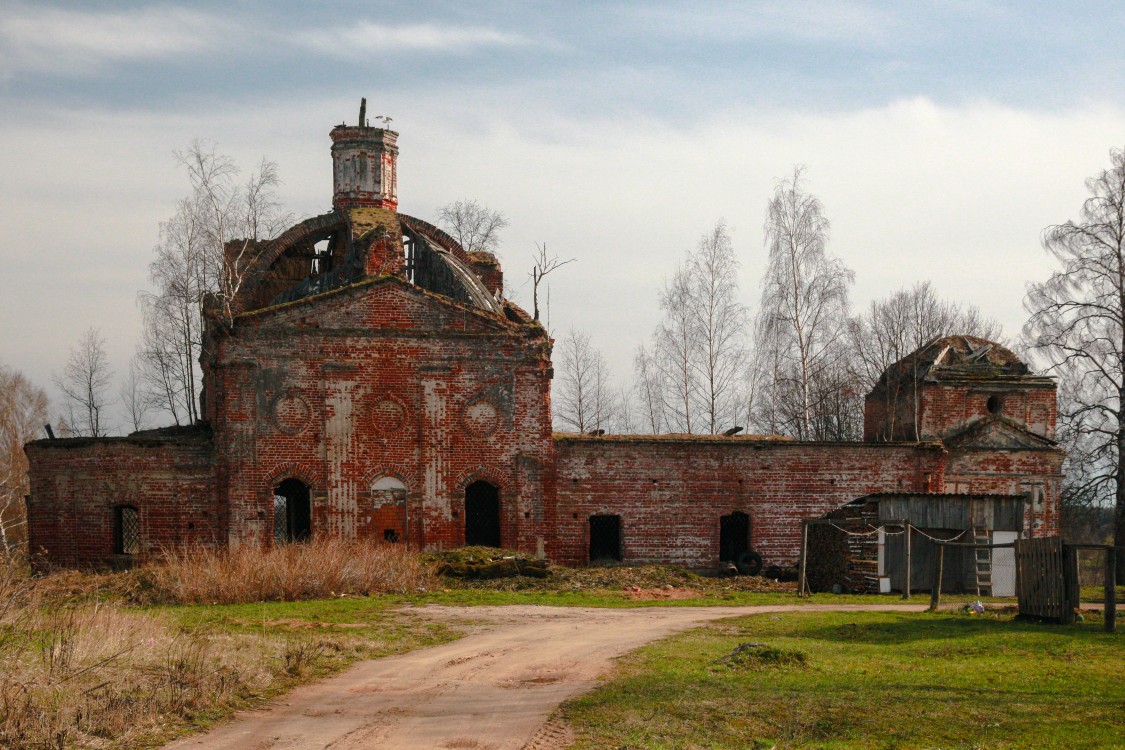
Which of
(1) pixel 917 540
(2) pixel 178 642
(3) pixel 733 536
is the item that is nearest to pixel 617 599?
(3) pixel 733 536

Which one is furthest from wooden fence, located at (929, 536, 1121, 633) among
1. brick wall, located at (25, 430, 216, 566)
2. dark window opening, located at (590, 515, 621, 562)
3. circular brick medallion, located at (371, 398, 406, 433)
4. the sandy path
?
brick wall, located at (25, 430, 216, 566)

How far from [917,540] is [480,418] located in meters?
10.3

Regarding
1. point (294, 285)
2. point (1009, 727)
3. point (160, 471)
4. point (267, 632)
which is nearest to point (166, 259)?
point (294, 285)

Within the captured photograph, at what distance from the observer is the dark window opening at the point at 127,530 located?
2648cm

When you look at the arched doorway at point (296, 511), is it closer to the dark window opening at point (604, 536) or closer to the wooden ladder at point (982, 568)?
the dark window opening at point (604, 536)

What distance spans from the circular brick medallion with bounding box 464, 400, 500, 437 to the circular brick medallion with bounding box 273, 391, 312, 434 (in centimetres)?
373

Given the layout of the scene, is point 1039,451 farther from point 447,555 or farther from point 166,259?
point 166,259

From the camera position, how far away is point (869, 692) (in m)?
12.2

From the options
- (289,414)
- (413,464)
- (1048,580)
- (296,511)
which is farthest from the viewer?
(296,511)

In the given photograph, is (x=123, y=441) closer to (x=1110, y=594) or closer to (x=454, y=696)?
(x=454, y=696)

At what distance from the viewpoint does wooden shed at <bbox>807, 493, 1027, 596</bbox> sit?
25469mm

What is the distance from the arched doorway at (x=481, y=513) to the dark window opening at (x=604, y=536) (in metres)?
2.37

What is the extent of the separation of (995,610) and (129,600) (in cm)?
1516

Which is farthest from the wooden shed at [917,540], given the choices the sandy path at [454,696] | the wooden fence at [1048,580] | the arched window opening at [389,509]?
the arched window opening at [389,509]
